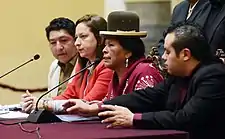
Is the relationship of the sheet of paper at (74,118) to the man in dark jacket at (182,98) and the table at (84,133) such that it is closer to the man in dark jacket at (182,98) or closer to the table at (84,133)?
the man in dark jacket at (182,98)

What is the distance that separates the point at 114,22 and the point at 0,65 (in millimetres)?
1691

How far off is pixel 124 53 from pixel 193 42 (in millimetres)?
493

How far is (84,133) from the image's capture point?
177cm

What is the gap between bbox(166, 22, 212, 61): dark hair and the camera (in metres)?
1.93

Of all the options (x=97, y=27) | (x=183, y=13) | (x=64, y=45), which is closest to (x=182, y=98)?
(x=183, y=13)

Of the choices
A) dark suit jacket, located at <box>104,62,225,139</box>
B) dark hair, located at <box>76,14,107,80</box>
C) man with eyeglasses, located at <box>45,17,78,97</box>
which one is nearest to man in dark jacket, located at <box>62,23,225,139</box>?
dark suit jacket, located at <box>104,62,225,139</box>

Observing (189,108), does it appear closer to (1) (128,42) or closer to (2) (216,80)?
(2) (216,80)

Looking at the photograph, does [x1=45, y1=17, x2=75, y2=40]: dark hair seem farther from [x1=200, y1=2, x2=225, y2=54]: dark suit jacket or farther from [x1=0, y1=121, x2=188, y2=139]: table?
[x1=0, y1=121, x2=188, y2=139]: table

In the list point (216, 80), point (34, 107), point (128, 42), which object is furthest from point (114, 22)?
point (216, 80)

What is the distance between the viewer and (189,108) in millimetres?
1827

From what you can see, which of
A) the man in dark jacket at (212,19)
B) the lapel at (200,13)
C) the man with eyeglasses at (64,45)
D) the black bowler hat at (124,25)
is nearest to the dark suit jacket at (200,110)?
the man in dark jacket at (212,19)

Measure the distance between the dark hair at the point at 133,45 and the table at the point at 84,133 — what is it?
507 mm

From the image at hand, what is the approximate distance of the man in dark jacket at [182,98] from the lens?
1.83 metres

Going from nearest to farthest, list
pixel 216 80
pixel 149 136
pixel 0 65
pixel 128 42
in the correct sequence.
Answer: pixel 149 136 → pixel 216 80 → pixel 128 42 → pixel 0 65
